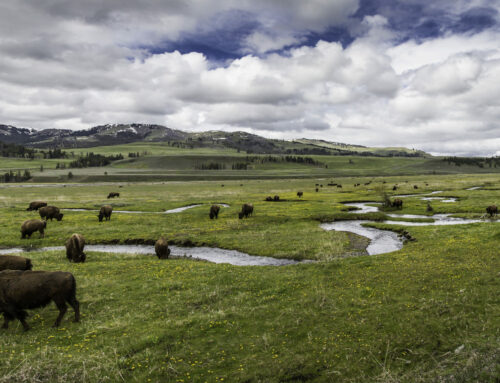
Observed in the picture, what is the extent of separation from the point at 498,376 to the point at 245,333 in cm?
780

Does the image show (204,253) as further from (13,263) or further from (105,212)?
(105,212)

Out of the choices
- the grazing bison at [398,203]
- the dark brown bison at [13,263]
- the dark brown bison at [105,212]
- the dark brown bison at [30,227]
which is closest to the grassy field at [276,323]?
the dark brown bison at [13,263]

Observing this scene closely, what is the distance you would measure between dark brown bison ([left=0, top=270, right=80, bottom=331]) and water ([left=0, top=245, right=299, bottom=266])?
13.7m

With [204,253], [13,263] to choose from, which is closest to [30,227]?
[13,263]

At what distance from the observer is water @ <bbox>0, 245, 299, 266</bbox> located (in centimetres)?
2509

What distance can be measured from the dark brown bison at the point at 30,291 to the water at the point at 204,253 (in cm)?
1372

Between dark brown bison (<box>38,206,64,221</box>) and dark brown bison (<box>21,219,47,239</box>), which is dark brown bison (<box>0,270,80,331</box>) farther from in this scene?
dark brown bison (<box>38,206,64,221</box>)

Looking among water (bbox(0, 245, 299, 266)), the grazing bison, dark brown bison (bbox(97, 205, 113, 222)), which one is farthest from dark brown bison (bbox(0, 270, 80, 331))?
the grazing bison

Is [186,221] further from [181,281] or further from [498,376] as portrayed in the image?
[498,376]

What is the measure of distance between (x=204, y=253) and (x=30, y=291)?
17305 millimetres

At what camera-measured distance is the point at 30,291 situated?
12266 millimetres

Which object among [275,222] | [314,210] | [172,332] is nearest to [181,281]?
[172,332]

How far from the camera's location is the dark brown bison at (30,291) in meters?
12.2

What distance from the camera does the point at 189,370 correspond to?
31.1 ft
